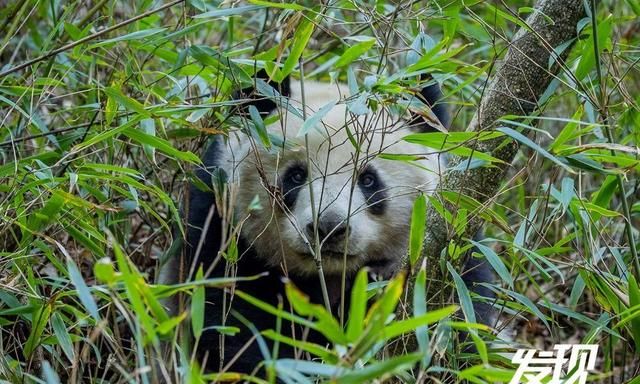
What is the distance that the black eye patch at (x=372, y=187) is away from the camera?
380 centimetres

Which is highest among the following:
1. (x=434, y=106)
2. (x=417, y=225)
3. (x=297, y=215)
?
(x=434, y=106)

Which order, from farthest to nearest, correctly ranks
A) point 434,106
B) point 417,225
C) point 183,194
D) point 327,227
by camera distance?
point 183,194 → point 434,106 → point 327,227 → point 417,225

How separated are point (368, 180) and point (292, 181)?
0.30 meters

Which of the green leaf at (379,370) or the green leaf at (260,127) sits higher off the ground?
the green leaf at (260,127)

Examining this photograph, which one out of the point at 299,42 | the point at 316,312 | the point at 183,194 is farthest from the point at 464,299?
the point at 183,194

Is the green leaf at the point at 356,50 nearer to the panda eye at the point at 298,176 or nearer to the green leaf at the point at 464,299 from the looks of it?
the green leaf at the point at 464,299

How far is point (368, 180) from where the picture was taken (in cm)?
384

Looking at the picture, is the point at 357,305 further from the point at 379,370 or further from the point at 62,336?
the point at 62,336

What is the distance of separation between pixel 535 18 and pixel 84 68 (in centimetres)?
221

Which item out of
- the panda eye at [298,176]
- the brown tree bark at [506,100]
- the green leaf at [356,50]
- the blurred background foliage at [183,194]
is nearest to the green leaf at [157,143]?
the blurred background foliage at [183,194]

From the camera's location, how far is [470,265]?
3732mm

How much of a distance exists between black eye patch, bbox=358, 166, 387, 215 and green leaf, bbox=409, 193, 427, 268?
1.13 meters

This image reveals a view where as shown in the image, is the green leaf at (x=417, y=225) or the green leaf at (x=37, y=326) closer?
the green leaf at (x=417, y=225)

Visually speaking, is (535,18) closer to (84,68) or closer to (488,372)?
(488,372)
